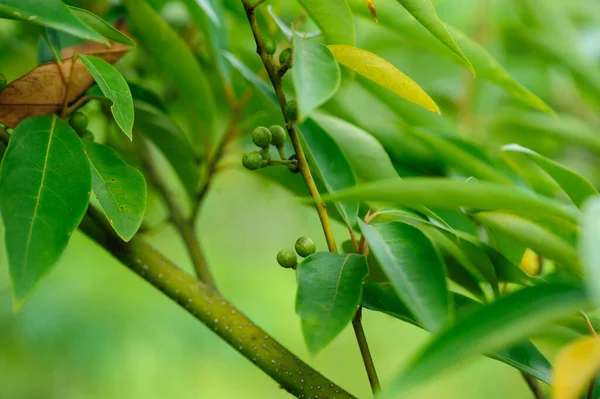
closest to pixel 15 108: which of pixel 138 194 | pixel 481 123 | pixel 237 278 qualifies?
pixel 138 194

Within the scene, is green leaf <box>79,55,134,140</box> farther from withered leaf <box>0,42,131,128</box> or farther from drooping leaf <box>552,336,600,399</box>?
drooping leaf <box>552,336,600,399</box>

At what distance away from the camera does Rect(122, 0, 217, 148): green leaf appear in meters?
0.69

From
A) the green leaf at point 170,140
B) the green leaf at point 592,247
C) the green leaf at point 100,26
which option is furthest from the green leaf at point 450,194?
the green leaf at point 170,140

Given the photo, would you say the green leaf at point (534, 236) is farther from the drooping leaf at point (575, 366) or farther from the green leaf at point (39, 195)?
the green leaf at point (39, 195)

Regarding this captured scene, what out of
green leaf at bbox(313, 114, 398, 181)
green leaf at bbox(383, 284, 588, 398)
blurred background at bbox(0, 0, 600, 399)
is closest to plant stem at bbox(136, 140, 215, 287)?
blurred background at bbox(0, 0, 600, 399)

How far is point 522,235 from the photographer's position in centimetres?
48

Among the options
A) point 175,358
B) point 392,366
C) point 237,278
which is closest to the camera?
point 175,358

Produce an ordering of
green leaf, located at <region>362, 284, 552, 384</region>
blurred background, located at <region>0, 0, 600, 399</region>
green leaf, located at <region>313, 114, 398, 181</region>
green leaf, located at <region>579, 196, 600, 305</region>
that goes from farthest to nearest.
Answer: blurred background, located at <region>0, 0, 600, 399</region> → green leaf, located at <region>313, 114, 398, 181</region> → green leaf, located at <region>362, 284, 552, 384</region> → green leaf, located at <region>579, 196, 600, 305</region>

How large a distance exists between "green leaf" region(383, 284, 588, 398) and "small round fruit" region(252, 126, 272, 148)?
240 mm

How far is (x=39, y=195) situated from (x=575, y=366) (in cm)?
32

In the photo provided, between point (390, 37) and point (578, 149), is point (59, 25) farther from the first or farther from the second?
point (578, 149)

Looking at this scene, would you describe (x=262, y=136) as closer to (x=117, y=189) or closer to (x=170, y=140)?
(x=117, y=189)

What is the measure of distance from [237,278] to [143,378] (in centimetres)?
35

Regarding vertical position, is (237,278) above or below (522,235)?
below
